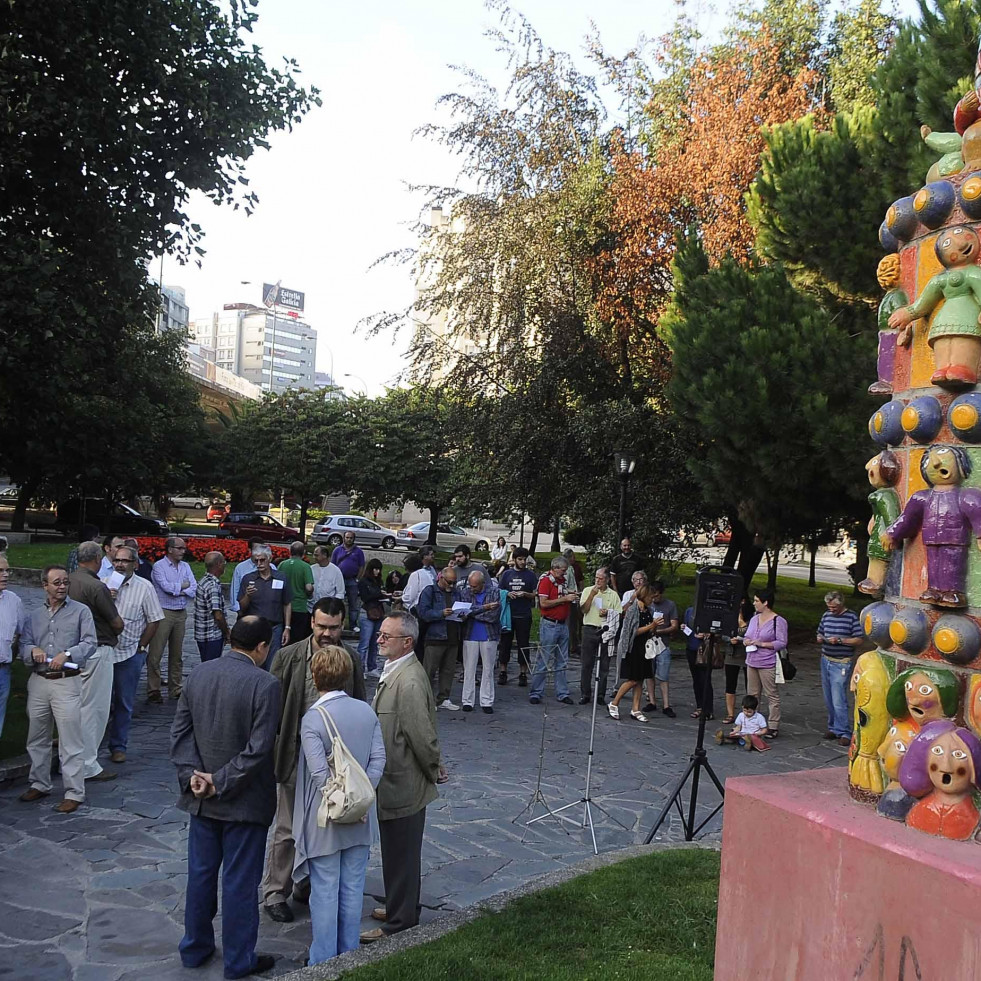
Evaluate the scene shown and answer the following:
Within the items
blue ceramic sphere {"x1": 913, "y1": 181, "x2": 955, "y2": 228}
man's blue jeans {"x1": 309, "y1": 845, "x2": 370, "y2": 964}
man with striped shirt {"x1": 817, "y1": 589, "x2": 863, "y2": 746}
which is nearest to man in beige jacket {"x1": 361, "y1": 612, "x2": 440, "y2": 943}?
man's blue jeans {"x1": 309, "y1": 845, "x2": 370, "y2": 964}

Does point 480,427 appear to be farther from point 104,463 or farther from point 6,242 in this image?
point 104,463

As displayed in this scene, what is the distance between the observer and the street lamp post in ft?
54.5

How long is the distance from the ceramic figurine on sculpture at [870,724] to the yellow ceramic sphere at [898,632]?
13 centimetres

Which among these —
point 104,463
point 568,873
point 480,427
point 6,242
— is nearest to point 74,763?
point 568,873

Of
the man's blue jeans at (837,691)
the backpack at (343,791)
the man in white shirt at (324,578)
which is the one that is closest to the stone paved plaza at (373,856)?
the man's blue jeans at (837,691)

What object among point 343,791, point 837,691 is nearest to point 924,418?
point 343,791

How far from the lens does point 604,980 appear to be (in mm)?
4793

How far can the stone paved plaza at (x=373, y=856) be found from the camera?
528cm

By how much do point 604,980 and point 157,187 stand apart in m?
10.8

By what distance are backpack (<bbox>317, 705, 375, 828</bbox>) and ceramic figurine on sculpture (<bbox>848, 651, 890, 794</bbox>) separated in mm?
2283

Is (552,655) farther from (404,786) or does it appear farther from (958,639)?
(958,639)

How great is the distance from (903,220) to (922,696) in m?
2.11

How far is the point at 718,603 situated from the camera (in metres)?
8.97

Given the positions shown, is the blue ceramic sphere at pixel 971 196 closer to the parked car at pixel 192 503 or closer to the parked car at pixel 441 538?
the parked car at pixel 441 538
